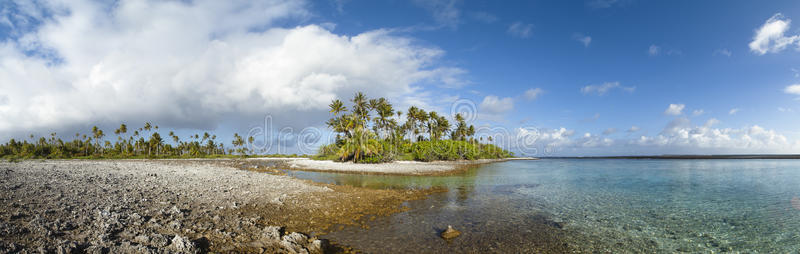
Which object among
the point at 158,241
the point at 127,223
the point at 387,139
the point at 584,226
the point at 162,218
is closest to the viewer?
the point at 158,241

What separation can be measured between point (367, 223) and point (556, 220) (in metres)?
9.58

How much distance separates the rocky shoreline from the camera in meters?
8.26

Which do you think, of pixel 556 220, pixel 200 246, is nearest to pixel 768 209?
pixel 556 220

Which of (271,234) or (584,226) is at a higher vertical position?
(271,234)

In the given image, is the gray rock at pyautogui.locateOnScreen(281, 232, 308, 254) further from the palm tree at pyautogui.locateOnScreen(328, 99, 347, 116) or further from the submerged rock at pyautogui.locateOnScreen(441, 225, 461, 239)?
the palm tree at pyautogui.locateOnScreen(328, 99, 347, 116)

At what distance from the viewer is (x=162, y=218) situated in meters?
11.1

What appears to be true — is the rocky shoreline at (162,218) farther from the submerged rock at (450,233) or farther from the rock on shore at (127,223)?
the submerged rock at (450,233)

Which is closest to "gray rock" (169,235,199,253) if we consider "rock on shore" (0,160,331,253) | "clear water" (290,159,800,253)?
"rock on shore" (0,160,331,253)

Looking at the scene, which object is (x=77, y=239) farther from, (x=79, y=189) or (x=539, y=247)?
(x=539, y=247)

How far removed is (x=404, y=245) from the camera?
11.0 m

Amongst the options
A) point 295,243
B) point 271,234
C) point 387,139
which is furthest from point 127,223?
point 387,139

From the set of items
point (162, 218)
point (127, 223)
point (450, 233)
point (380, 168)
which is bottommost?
point (380, 168)

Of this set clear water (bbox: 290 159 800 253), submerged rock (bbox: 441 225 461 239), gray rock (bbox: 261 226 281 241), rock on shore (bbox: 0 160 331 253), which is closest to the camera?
rock on shore (bbox: 0 160 331 253)

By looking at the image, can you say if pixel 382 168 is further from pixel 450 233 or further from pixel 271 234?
pixel 271 234
